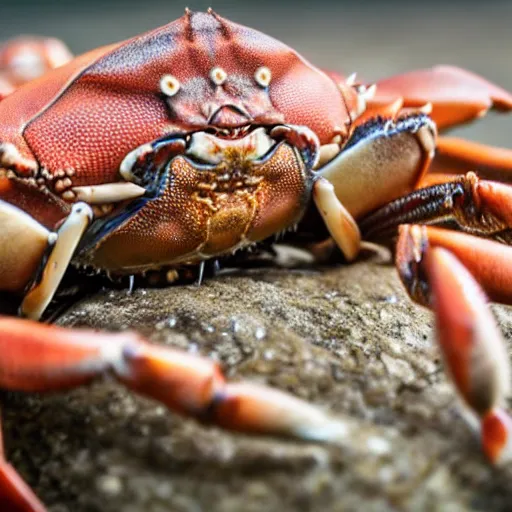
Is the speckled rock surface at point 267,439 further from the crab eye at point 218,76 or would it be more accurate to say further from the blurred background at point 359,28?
the blurred background at point 359,28

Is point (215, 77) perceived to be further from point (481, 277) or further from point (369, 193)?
point (481, 277)

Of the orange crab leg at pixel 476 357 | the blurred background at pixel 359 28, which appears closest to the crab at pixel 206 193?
the orange crab leg at pixel 476 357

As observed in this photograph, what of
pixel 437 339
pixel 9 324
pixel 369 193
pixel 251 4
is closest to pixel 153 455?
pixel 9 324

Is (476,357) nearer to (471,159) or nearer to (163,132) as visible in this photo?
(163,132)

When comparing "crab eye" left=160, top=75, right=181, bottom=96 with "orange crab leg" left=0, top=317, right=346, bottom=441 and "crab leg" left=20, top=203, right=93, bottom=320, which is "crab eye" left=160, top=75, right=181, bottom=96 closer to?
"crab leg" left=20, top=203, right=93, bottom=320

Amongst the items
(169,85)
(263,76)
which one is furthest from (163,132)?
(263,76)

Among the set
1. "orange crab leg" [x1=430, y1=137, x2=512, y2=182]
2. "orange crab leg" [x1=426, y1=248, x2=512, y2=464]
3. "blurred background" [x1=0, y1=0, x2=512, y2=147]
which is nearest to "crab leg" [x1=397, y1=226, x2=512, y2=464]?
"orange crab leg" [x1=426, y1=248, x2=512, y2=464]

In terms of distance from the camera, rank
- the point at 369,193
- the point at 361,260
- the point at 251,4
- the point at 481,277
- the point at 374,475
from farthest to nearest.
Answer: the point at 251,4 < the point at 361,260 < the point at 369,193 < the point at 481,277 < the point at 374,475

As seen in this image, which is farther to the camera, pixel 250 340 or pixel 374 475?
pixel 250 340

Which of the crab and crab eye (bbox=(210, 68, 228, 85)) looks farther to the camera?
crab eye (bbox=(210, 68, 228, 85))
